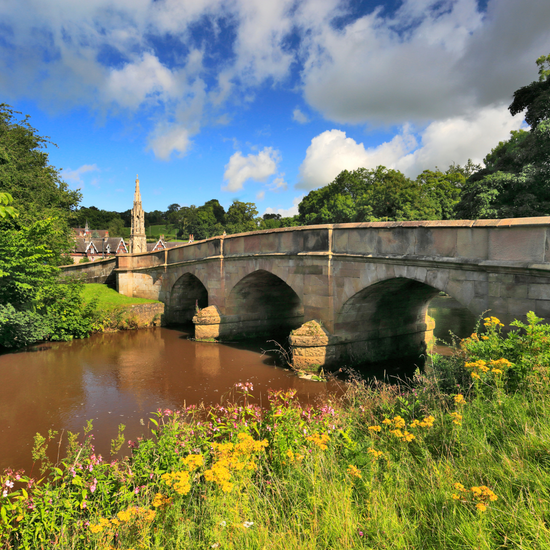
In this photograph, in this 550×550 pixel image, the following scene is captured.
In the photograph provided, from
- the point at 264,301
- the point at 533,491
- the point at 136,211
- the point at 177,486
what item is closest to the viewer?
the point at 533,491

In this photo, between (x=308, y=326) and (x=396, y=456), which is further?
(x=308, y=326)

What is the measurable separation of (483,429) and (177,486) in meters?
2.63

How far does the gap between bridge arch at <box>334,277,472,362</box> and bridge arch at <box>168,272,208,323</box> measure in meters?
9.10

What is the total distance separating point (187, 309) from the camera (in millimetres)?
18859

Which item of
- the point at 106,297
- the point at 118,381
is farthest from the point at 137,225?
the point at 118,381

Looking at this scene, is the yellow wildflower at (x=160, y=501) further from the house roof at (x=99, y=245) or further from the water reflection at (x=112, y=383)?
the house roof at (x=99, y=245)

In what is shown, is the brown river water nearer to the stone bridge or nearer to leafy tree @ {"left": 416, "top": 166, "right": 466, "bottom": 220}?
the stone bridge

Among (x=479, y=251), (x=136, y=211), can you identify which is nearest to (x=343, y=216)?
(x=136, y=211)

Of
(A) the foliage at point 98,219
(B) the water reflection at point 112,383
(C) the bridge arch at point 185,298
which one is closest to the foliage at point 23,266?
(B) the water reflection at point 112,383

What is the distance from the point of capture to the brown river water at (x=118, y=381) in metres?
7.70

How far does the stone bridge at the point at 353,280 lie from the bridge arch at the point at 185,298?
5 centimetres

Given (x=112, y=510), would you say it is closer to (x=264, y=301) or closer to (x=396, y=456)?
(x=396, y=456)

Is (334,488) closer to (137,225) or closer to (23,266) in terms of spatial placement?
(23,266)

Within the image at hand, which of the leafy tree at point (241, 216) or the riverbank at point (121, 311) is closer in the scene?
the riverbank at point (121, 311)
